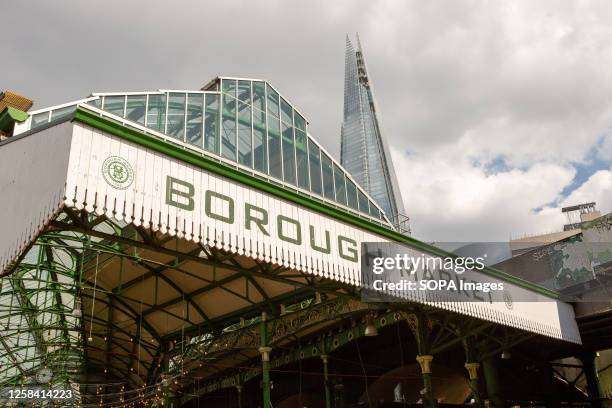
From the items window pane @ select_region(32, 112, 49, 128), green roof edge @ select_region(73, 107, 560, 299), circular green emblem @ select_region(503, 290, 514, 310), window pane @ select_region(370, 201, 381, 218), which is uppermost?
window pane @ select_region(370, 201, 381, 218)

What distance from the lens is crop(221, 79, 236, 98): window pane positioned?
21.2 metres

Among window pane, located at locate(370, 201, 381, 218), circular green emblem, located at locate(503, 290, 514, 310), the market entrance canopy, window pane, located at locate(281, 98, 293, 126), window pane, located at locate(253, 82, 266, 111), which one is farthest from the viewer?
window pane, located at locate(370, 201, 381, 218)

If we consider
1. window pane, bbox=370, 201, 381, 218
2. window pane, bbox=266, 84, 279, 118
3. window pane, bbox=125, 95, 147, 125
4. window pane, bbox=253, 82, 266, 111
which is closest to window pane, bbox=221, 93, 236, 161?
window pane, bbox=253, 82, 266, 111

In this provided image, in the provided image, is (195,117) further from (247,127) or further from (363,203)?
(363,203)

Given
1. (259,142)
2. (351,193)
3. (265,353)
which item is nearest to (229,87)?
(259,142)

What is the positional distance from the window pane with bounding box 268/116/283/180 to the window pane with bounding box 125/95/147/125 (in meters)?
4.79

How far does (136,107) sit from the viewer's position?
59.7 feet

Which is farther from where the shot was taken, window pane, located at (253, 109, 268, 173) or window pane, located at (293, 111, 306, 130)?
window pane, located at (293, 111, 306, 130)

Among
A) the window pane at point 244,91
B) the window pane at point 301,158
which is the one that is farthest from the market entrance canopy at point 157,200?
the window pane at point 244,91

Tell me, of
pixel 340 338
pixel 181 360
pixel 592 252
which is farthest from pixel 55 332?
pixel 592 252

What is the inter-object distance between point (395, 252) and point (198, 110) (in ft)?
31.9

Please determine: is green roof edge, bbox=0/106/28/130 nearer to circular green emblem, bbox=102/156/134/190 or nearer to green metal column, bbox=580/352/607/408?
circular green emblem, bbox=102/156/134/190

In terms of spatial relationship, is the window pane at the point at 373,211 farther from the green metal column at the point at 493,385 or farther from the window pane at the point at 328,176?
the green metal column at the point at 493,385

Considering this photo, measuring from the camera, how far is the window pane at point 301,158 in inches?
829
